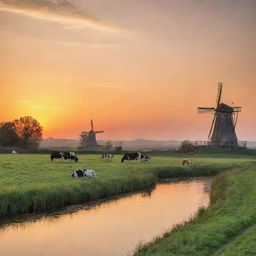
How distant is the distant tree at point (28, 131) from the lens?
318 ft

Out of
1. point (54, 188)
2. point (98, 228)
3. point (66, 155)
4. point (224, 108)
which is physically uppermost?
point (224, 108)

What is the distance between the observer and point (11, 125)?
97875 millimetres

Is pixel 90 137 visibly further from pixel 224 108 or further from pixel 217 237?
pixel 217 237

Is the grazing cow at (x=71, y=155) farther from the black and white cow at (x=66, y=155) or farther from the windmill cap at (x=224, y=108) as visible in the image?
the windmill cap at (x=224, y=108)

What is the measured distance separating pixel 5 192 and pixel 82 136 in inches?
4521

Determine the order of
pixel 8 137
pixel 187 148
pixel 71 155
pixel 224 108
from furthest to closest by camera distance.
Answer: pixel 224 108 → pixel 8 137 → pixel 187 148 → pixel 71 155

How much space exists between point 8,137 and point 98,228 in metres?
79.2

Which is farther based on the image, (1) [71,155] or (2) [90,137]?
(2) [90,137]

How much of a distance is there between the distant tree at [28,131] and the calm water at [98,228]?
72547 mm

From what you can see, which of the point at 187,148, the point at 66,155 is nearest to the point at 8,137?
the point at 187,148

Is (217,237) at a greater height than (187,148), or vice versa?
(187,148)

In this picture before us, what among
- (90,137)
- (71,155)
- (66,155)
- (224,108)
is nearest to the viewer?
(71,155)

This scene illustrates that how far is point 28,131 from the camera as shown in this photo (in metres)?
99.4

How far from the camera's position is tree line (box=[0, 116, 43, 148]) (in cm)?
9431
